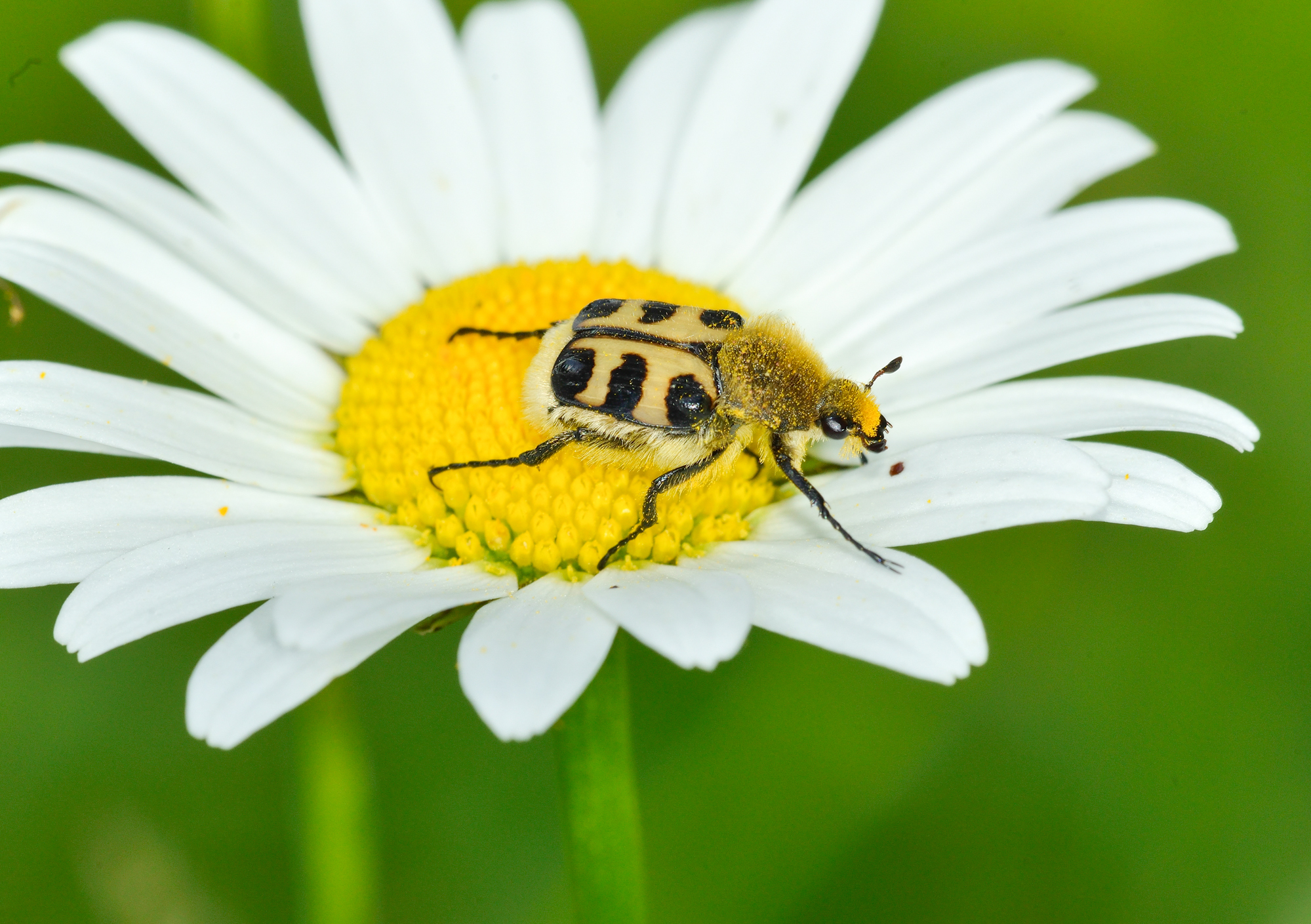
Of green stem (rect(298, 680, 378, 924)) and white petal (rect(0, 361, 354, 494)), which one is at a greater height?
white petal (rect(0, 361, 354, 494))

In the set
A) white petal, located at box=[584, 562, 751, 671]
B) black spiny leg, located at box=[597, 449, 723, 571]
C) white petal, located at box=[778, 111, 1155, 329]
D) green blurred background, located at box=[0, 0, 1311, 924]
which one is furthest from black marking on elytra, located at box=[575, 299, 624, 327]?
green blurred background, located at box=[0, 0, 1311, 924]

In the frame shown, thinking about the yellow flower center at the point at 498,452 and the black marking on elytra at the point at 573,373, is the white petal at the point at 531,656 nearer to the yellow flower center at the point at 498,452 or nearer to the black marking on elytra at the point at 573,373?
the yellow flower center at the point at 498,452

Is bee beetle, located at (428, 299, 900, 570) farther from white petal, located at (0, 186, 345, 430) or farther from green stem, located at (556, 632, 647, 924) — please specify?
white petal, located at (0, 186, 345, 430)

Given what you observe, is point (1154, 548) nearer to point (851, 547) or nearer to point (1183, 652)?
point (1183, 652)

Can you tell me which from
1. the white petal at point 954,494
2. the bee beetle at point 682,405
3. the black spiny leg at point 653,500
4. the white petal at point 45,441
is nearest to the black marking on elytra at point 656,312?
the bee beetle at point 682,405

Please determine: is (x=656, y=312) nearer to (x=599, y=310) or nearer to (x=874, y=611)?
(x=599, y=310)
